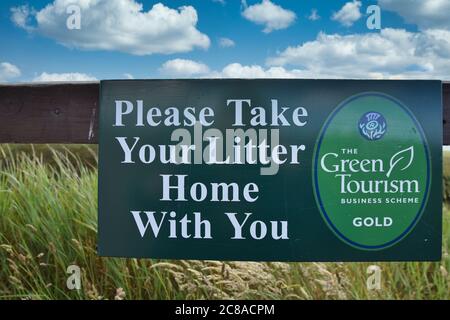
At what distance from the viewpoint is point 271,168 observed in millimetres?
2180

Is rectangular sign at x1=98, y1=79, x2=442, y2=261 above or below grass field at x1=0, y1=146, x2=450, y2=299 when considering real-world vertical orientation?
above

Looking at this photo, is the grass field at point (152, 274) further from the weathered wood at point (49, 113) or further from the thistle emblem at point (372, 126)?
the thistle emblem at point (372, 126)

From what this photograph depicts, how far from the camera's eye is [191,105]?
2.18m

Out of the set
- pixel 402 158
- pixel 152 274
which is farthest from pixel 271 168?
pixel 152 274

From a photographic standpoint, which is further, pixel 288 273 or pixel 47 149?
pixel 47 149

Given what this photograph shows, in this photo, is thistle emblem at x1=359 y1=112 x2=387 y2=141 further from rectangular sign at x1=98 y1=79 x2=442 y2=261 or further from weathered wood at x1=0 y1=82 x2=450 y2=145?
weathered wood at x1=0 y1=82 x2=450 y2=145

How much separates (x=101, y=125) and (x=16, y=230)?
2.29 feet

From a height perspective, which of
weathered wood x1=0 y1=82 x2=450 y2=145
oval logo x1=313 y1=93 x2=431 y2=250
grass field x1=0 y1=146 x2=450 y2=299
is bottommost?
grass field x1=0 y1=146 x2=450 y2=299

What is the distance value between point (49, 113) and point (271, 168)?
1.06 m

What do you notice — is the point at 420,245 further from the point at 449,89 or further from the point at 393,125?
the point at 449,89

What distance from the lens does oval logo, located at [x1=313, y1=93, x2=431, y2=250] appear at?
7.13ft

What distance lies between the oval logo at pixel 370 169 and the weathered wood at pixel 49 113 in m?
1.03

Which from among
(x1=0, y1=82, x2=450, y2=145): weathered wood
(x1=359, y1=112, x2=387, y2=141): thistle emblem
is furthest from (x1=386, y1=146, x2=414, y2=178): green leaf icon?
(x1=0, y1=82, x2=450, y2=145): weathered wood
